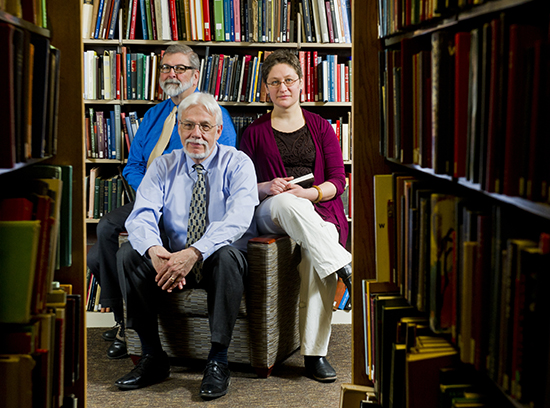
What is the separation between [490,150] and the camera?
0.90 meters

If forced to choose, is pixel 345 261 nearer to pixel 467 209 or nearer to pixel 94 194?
pixel 467 209

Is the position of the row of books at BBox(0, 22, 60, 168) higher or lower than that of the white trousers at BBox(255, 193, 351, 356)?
higher

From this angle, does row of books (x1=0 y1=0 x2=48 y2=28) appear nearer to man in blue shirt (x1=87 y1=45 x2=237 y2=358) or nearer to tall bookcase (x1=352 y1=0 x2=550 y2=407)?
tall bookcase (x1=352 y1=0 x2=550 y2=407)

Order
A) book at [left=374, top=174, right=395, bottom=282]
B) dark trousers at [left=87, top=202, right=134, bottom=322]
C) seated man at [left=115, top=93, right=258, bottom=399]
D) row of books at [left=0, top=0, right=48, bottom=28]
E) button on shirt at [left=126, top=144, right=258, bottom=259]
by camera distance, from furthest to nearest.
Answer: dark trousers at [left=87, top=202, right=134, bottom=322] → button on shirt at [left=126, top=144, right=258, bottom=259] → seated man at [left=115, top=93, right=258, bottom=399] → book at [left=374, top=174, right=395, bottom=282] → row of books at [left=0, top=0, right=48, bottom=28]

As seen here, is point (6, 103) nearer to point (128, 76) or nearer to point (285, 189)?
point (285, 189)

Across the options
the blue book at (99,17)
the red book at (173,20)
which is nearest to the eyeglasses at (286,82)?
the red book at (173,20)

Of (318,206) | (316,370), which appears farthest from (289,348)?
(318,206)

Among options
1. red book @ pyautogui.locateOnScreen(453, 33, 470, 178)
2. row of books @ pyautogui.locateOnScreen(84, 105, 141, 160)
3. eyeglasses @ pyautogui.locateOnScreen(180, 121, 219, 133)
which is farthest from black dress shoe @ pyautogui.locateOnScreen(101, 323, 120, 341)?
red book @ pyautogui.locateOnScreen(453, 33, 470, 178)

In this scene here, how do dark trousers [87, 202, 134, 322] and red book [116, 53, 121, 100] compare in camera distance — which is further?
red book [116, 53, 121, 100]

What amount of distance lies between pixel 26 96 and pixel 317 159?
1826 mm

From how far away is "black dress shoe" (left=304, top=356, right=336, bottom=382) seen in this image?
232 centimetres

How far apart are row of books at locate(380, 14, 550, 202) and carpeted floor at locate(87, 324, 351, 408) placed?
124 centimetres

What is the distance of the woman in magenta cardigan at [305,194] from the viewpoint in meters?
2.40

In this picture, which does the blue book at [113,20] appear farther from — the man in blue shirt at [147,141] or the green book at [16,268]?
the green book at [16,268]
